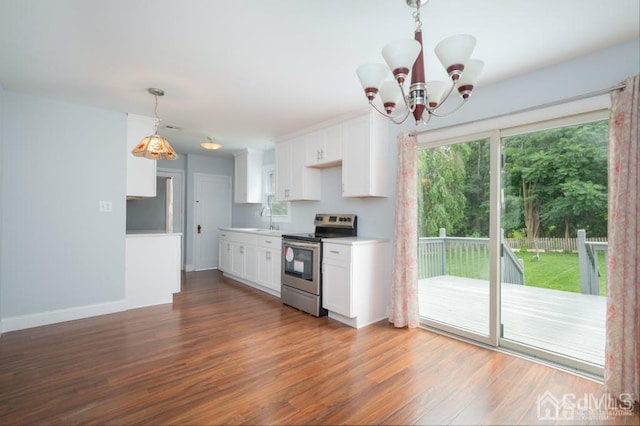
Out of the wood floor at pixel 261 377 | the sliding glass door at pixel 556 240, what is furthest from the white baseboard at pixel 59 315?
the sliding glass door at pixel 556 240

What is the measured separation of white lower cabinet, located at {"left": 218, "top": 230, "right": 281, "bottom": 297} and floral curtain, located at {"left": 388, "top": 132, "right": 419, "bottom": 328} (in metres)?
1.80

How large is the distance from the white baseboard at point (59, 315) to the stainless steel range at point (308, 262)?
2.07m

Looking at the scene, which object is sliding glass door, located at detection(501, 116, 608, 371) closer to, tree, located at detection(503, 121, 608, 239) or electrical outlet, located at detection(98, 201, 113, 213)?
tree, located at detection(503, 121, 608, 239)

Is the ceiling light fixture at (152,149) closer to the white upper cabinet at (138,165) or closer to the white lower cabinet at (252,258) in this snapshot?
the white upper cabinet at (138,165)

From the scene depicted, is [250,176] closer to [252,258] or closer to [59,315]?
[252,258]

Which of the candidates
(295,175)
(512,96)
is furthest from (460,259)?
(295,175)

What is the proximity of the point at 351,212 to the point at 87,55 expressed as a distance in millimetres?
3078

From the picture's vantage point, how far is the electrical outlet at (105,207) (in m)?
3.72

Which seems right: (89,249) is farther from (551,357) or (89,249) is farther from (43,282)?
(551,357)

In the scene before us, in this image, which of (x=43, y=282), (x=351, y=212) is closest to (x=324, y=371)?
(x=351, y=212)

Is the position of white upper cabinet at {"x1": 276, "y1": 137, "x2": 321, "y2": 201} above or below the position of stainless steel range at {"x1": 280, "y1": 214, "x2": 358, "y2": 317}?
above

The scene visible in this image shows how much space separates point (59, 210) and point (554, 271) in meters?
5.03

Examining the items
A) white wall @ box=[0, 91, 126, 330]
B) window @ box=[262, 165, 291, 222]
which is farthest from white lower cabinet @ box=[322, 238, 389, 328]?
white wall @ box=[0, 91, 126, 330]

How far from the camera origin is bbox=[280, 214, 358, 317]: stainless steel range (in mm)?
3666
